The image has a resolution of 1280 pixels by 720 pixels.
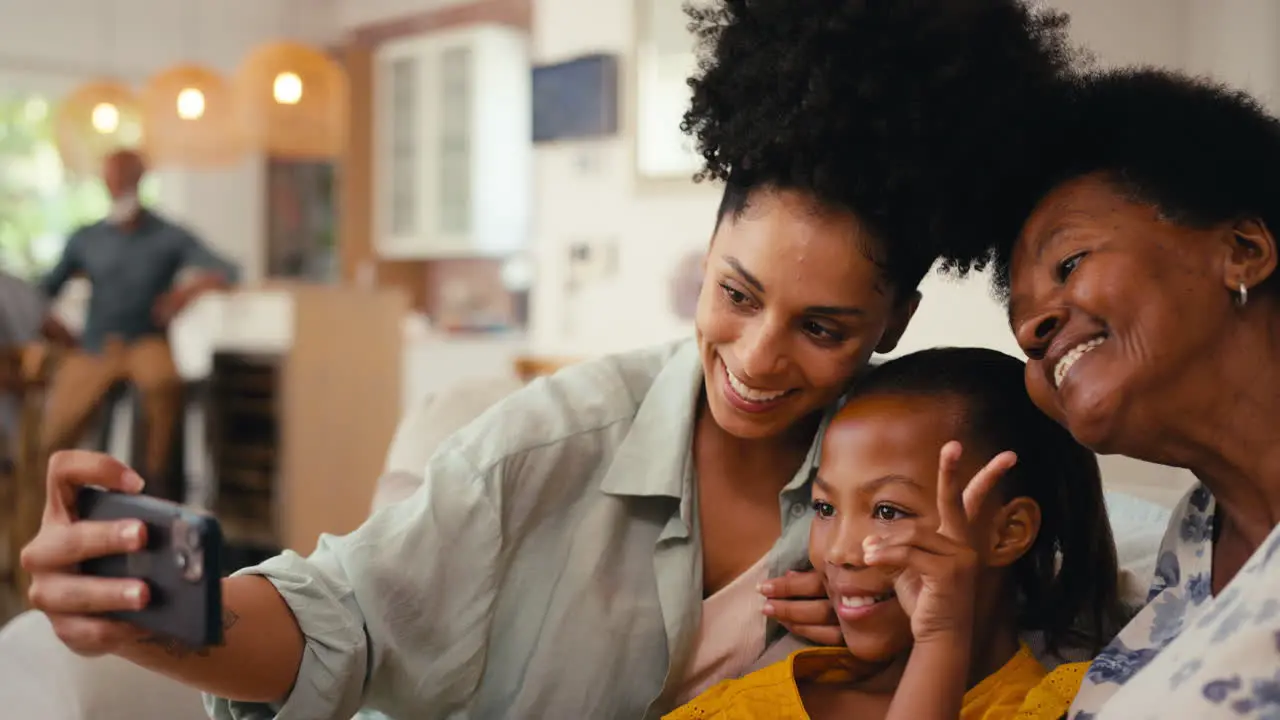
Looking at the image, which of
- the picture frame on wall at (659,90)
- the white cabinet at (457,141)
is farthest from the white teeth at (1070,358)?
the white cabinet at (457,141)

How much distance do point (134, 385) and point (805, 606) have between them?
12.5ft

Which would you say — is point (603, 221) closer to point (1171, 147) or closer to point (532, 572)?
point (532, 572)

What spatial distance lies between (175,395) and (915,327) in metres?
2.96

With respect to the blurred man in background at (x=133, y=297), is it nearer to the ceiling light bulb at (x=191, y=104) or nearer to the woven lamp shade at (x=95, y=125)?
the woven lamp shade at (x=95, y=125)

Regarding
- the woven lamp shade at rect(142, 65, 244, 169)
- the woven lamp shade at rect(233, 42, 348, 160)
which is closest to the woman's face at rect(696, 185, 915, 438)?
the woven lamp shade at rect(233, 42, 348, 160)

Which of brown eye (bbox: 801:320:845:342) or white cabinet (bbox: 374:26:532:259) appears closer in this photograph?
brown eye (bbox: 801:320:845:342)

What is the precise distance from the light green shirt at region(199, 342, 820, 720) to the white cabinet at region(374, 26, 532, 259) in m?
5.12

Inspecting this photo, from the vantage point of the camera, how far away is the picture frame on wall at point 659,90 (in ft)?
12.4

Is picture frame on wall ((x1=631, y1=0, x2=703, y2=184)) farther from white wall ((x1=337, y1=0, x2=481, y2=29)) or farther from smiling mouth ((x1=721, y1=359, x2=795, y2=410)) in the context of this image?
white wall ((x1=337, y1=0, x2=481, y2=29))

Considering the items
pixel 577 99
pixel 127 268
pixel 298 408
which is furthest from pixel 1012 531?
pixel 127 268

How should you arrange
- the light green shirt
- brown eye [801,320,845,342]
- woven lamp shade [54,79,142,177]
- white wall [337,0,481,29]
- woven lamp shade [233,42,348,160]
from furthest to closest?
white wall [337,0,481,29]
woven lamp shade [54,79,142,177]
woven lamp shade [233,42,348,160]
brown eye [801,320,845,342]
the light green shirt

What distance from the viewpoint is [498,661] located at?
1.21 meters

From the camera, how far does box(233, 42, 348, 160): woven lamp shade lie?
12.7 feet

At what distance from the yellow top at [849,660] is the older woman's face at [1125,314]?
298mm
